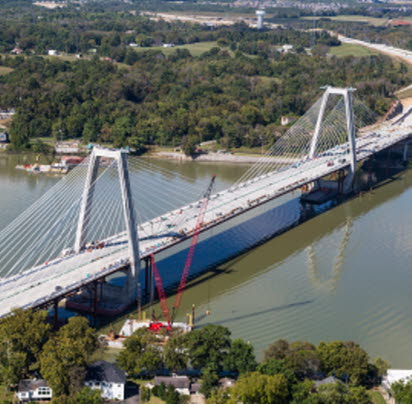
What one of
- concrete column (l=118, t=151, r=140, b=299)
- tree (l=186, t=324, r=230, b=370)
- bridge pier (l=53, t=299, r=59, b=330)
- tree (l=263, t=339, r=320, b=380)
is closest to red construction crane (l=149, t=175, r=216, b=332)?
concrete column (l=118, t=151, r=140, b=299)

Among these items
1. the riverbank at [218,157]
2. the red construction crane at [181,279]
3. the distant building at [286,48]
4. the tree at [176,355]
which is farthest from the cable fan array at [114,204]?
the distant building at [286,48]

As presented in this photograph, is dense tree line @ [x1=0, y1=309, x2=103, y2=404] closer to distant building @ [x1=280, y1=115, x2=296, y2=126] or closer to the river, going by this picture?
the river

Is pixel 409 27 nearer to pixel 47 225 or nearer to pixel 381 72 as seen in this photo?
pixel 381 72

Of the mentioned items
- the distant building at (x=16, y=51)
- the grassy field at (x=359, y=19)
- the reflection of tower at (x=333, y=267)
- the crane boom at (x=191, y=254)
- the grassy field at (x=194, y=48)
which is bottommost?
the reflection of tower at (x=333, y=267)

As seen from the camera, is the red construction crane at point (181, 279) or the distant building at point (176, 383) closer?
the distant building at point (176, 383)

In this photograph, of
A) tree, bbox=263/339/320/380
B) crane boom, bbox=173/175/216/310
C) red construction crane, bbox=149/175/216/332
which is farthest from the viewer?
crane boom, bbox=173/175/216/310

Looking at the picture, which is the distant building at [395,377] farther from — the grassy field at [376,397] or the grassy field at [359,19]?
the grassy field at [359,19]

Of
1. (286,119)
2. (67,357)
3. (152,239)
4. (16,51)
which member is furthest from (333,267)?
(16,51)
